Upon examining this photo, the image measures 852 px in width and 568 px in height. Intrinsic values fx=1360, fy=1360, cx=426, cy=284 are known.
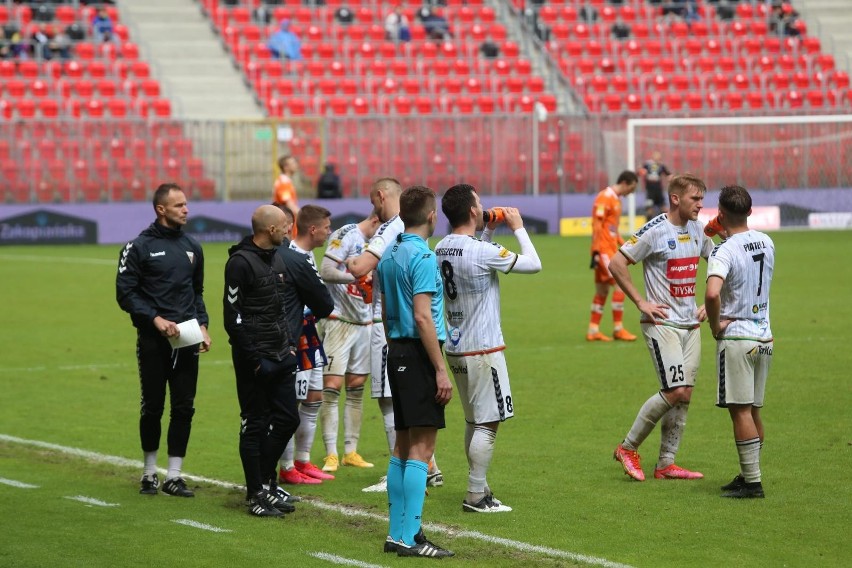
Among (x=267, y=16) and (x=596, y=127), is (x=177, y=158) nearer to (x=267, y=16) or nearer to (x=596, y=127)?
(x=267, y=16)

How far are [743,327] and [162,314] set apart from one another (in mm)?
4003

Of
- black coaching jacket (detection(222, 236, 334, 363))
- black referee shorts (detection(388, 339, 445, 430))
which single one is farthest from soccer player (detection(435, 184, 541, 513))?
black coaching jacket (detection(222, 236, 334, 363))

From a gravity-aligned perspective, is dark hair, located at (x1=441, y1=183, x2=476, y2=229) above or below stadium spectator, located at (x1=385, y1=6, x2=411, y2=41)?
below

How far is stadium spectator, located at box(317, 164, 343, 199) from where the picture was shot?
3375 centimetres

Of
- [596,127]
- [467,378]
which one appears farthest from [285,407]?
[596,127]

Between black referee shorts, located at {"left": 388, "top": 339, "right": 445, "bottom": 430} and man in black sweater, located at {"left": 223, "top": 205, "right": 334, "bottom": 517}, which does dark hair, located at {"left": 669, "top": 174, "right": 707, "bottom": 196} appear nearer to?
man in black sweater, located at {"left": 223, "top": 205, "right": 334, "bottom": 517}

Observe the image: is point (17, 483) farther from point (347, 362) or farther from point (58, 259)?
point (58, 259)

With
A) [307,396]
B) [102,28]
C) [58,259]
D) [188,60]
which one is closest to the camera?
[307,396]

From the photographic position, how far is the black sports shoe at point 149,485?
969cm

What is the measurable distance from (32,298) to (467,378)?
50.8 feet

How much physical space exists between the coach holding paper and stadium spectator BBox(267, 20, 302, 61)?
97.0ft

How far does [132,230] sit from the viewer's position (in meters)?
33.5

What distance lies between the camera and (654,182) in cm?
3434

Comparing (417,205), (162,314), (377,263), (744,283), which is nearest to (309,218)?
(377,263)
